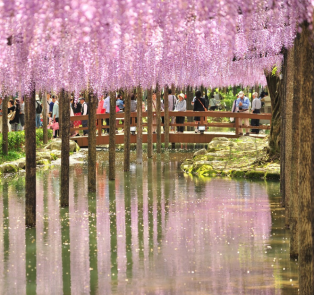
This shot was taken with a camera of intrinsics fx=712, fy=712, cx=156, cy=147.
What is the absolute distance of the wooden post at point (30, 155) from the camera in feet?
30.0

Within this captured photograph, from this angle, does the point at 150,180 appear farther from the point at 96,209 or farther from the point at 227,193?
the point at 96,209

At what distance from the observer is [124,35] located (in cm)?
529

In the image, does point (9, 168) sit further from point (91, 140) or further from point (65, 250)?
point (65, 250)

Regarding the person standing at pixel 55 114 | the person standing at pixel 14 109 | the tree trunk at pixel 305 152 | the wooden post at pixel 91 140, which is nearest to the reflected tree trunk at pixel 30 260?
the tree trunk at pixel 305 152

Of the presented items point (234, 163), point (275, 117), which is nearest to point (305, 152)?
point (275, 117)

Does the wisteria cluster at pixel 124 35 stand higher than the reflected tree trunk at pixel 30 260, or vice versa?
the wisteria cluster at pixel 124 35

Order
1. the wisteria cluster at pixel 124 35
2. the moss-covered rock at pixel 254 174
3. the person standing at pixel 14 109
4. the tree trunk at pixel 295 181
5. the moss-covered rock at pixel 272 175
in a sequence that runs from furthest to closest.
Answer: the person standing at pixel 14 109
the moss-covered rock at pixel 254 174
the moss-covered rock at pixel 272 175
the tree trunk at pixel 295 181
the wisteria cluster at pixel 124 35

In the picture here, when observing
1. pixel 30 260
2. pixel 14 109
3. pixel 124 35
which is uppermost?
pixel 124 35

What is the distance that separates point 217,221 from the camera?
9.63 meters

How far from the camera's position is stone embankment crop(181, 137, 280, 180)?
14.9 m

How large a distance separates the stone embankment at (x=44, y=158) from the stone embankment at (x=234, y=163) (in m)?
3.47

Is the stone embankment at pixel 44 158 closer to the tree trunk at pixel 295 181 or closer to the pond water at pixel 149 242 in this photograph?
the pond water at pixel 149 242

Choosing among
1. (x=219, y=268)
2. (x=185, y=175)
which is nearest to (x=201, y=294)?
(x=219, y=268)

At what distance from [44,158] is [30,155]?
28.9 ft
